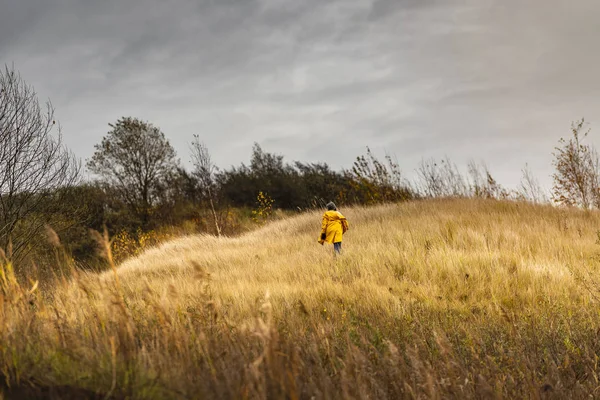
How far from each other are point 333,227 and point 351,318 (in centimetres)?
490

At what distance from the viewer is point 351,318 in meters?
5.05

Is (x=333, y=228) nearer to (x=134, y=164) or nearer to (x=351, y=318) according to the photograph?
(x=351, y=318)

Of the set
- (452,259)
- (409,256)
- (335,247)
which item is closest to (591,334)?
(452,259)

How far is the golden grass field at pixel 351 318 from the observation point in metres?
2.27

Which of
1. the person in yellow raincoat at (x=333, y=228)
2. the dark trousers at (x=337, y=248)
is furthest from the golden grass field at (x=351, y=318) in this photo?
the person in yellow raincoat at (x=333, y=228)

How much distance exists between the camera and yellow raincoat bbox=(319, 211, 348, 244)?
32.4ft

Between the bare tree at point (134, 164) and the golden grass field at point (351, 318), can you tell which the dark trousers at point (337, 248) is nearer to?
the golden grass field at point (351, 318)

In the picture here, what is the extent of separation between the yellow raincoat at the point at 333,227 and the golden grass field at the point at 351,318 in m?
0.34

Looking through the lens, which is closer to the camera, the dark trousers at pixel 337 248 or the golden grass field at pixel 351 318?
the golden grass field at pixel 351 318

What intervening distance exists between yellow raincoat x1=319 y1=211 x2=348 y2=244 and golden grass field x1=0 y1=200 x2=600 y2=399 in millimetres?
343

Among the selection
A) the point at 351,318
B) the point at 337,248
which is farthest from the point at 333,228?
the point at 351,318

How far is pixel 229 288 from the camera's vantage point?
22.7 ft

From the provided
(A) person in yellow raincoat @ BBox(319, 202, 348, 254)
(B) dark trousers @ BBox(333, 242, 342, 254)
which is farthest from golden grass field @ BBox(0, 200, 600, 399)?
(A) person in yellow raincoat @ BBox(319, 202, 348, 254)

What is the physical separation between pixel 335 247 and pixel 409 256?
2171 mm
